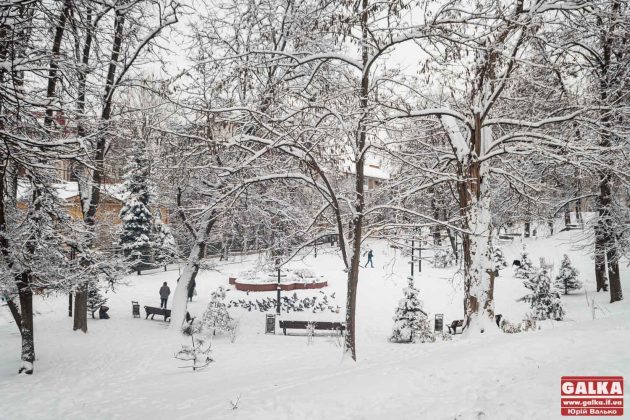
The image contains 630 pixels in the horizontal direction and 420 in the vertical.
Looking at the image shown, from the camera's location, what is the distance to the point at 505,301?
2144 centimetres

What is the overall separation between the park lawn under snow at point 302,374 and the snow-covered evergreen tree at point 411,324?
648 mm

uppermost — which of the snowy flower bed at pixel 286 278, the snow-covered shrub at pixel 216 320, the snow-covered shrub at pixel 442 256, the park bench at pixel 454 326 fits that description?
the snow-covered shrub at pixel 442 256

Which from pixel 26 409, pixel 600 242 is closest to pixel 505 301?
pixel 600 242

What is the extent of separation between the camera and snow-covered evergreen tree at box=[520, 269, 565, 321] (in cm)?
1729

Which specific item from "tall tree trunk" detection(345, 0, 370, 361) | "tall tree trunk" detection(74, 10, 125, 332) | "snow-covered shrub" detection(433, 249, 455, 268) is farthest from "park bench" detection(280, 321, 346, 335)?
"tall tree trunk" detection(74, 10, 125, 332)

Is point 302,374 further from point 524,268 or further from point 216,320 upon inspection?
point 524,268

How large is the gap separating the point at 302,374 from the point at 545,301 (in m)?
13.7

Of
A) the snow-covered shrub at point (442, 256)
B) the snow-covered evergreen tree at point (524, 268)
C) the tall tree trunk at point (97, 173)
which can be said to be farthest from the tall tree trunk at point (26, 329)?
the snow-covered evergreen tree at point (524, 268)

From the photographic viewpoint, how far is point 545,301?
17.7 metres

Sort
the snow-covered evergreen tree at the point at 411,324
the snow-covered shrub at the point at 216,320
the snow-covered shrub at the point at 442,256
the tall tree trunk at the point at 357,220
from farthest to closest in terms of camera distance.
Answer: the snow-covered shrub at the point at 216,320
the snow-covered evergreen tree at the point at 411,324
the snow-covered shrub at the point at 442,256
the tall tree trunk at the point at 357,220

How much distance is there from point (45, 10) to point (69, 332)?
1247 centimetres

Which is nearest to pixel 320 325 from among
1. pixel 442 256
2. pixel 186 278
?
pixel 186 278

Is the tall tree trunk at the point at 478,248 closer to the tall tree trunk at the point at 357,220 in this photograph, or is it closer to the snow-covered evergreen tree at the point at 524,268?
the tall tree trunk at the point at 357,220

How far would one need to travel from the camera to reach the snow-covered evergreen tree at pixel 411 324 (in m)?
13.4
